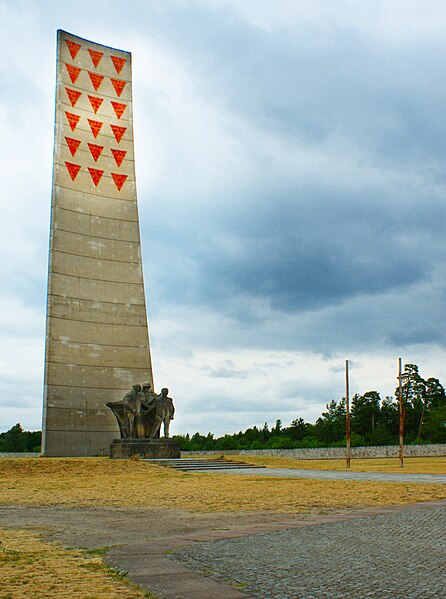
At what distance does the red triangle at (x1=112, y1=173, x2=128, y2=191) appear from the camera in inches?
1487

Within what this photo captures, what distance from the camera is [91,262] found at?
36.1 m

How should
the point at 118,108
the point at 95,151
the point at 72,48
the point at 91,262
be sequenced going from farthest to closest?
the point at 118,108 < the point at 72,48 < the point at 95,151 < the point at 91,262

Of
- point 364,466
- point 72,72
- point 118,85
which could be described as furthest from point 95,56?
point 364,466

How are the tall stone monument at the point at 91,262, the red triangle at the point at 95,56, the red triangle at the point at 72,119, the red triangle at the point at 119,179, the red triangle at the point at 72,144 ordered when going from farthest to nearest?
the red triangle at the point at 95,56
the red triangle at the point at 119,179
the red triangle at the point at 72,119
the red triangle at the point at 72,144
the tall stone monument at the point at 91,262

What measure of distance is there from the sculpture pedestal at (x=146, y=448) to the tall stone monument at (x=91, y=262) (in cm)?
713

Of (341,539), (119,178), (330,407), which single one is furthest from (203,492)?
(330,407)

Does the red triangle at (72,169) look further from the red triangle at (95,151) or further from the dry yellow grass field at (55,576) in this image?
the dry yellow grass field at (55,576)

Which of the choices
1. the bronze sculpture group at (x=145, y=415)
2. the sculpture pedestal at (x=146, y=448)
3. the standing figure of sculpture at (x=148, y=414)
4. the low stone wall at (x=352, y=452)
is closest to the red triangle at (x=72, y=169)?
the bronze sculpture group at (x=145, y=415)

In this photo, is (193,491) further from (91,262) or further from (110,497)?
(91,262)

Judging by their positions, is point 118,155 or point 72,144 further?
point 118,155

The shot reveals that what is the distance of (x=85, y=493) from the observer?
47.3ft

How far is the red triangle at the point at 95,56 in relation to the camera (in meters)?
38.7

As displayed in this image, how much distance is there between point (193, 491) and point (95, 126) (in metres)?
28.1

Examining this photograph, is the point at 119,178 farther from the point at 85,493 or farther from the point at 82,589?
the point at 82,589
